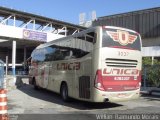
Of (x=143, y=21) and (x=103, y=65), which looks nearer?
(x=103, y=65)

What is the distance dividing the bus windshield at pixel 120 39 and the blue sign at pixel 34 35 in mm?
37628

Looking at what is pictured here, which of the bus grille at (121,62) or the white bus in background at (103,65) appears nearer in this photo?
the white bus in background at (103,65)

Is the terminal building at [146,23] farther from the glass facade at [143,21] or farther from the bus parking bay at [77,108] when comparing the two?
the bus parking bay at [77,108]

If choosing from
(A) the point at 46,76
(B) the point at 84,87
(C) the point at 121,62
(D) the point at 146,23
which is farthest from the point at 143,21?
(B) the point at 84,87

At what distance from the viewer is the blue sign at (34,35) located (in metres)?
51.2

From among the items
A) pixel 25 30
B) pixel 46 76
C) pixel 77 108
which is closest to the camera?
pixel 77 108

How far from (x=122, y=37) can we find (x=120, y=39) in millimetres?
158

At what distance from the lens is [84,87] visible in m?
14.4

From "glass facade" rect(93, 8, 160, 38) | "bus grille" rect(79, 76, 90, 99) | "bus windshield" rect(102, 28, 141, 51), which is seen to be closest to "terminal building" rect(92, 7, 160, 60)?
"glass facade" rect(93, 8, 160, 38)

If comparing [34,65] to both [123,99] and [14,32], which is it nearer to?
[123,99]

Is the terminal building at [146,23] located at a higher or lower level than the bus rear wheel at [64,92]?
higher

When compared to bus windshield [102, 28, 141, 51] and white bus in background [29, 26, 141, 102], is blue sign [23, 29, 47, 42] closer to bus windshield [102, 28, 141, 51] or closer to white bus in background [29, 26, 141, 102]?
white bus in background [29, 26, 141, 102]

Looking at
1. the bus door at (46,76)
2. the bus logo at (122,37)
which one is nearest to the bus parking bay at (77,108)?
the bus logo at (122,37)

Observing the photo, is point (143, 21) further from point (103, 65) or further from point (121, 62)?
point (103, 65)
